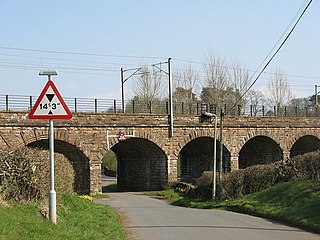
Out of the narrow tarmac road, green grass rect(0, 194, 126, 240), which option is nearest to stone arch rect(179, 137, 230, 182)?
the narrow tarmac road

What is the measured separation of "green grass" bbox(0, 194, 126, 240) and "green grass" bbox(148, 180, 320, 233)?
5470mm

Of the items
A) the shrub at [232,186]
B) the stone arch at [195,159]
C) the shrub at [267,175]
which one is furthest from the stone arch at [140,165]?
the shrub at [267,175]

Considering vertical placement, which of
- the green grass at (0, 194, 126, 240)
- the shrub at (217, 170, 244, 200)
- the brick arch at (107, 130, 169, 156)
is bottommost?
the shrub at (217, 170, 244, 200)

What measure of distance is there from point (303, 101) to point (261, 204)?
74125mm

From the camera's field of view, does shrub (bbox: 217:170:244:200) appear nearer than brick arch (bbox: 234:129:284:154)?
Yes

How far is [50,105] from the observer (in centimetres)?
1118

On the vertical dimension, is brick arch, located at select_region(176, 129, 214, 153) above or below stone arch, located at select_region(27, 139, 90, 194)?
above

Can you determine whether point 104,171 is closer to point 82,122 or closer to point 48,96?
point 82,122

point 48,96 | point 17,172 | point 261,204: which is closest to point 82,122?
point 261,204

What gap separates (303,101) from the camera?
92.6 metres

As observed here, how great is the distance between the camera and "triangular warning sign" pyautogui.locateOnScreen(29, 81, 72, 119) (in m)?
11.2

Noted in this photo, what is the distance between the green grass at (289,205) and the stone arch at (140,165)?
11221mm

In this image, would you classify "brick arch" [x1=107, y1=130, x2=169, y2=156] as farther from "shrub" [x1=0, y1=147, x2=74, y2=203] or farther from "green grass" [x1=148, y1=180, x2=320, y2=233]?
"shrub" [x1=0, y1=147, x2=74, y2=203]

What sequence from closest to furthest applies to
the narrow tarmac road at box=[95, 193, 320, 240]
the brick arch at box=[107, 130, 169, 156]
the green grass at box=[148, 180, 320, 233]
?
the narrow tarmac road at box=[95, 193, 320, 240], the green grass at box=[148, 180, 320, 233], the brick arch at box=[107, 130, 169, 156]
